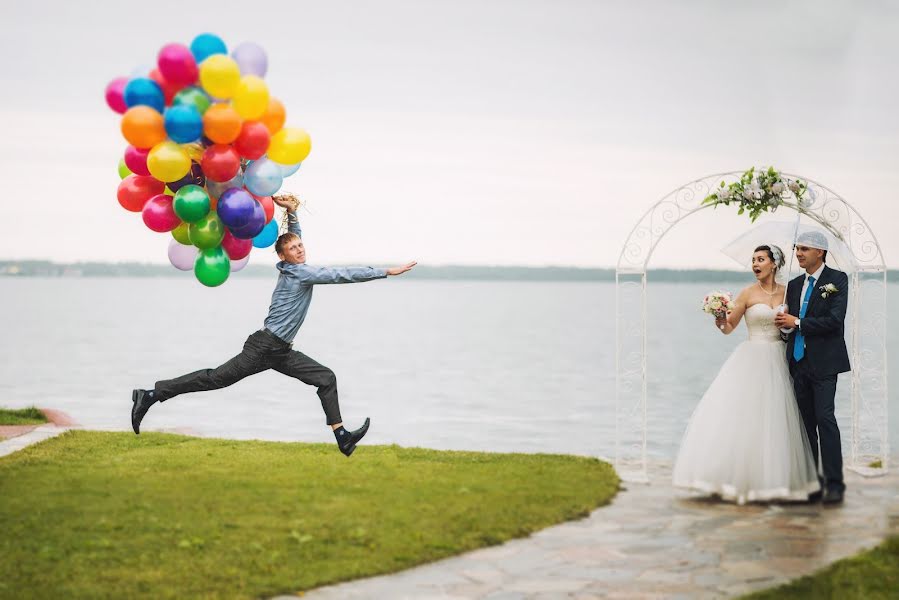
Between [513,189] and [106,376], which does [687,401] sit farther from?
[513,189]

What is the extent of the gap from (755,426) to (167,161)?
4854mm

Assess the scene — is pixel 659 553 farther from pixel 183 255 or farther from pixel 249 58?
pixel 249 58

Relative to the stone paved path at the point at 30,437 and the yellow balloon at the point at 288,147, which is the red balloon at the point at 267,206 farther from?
the stone paved path at the point at 30,437

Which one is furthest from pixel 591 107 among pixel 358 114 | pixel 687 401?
pixel 687 401

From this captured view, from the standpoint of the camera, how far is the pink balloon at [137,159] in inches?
322

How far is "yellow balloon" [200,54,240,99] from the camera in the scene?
7895 mm

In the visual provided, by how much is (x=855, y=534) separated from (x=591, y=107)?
3594 cm

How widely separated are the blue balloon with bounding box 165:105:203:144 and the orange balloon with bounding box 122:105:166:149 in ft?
0.31

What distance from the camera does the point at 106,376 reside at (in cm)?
2992

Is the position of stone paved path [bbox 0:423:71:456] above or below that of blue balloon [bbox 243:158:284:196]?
below

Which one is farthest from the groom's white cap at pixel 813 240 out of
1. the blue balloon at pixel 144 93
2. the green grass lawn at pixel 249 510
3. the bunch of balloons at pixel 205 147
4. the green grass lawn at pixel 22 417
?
the green grass lawn at pixel 22 417

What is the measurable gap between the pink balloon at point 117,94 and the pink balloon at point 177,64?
1.21 feet

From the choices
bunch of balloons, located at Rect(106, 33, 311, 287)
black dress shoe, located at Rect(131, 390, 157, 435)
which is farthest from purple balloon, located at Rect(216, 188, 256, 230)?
black dress shoe, located at Rect(131, 390, 157, 435)

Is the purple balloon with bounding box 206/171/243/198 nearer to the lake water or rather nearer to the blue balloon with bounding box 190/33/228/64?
the blue balloon with bounding box 190/33/228/64
